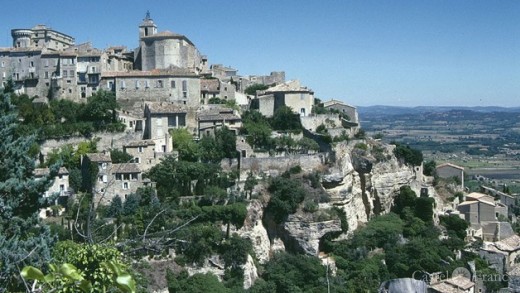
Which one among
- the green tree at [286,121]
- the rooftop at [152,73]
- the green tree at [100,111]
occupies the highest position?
the rooftop at [152,73]

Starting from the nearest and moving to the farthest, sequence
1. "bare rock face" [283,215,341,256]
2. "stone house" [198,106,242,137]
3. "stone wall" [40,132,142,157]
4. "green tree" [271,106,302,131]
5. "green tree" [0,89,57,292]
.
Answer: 1. "green tree" [0,89,57,292]
2. "bare rock face" [283,215,341,256]
3. "stone wall" [40,132,142,157]
4. "stone house" [198,106,242,137]
5. "green tree" [271,106,302,131]

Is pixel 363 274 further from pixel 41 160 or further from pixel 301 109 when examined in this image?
pixel 41 160

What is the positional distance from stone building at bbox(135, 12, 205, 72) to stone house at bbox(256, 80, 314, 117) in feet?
22.8

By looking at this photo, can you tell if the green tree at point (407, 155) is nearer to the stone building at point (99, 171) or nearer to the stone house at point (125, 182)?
the stone house at point (125, 182)

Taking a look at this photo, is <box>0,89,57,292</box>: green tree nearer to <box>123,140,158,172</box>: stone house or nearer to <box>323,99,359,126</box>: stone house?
<box>123,140,158,172</box>: stone house

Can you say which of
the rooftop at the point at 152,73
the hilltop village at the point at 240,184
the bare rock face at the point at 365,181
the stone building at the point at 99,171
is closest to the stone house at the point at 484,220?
the hilltop village at the point at 240,184

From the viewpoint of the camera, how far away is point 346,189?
1635 inches

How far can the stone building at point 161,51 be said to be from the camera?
1984 inches

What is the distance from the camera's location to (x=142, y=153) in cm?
3919

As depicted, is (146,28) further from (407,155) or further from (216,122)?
(407,155)

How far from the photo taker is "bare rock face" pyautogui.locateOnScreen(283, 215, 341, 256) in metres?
38.4

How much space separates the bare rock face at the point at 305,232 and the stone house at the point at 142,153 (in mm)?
9738

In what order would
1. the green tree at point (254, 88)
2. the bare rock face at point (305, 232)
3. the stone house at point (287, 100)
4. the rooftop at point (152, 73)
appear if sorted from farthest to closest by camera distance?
the green tree at point (254, 88), the stone house at point (287, 100), the rooftop at point (152, 73), the bare rock face at point (305, 232)

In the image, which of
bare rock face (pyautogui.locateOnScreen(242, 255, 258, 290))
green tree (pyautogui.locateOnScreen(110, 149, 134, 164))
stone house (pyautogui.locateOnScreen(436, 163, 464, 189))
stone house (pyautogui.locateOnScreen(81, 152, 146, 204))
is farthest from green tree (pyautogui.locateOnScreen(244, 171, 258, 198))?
stone house (pyautogui.locateOnScreen(436, 163, 464, 189))
